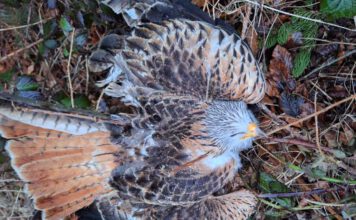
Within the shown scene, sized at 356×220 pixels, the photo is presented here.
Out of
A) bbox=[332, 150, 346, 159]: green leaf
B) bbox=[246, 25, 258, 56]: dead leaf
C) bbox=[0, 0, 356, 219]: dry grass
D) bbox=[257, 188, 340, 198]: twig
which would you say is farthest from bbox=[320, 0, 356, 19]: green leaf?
bbox=[257, 188, 340, 198]: twig

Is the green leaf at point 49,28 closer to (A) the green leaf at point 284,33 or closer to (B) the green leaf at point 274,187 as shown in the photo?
(A) the green leaf at point 284,33

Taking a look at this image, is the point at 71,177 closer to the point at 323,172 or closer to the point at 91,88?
the point at 91,88

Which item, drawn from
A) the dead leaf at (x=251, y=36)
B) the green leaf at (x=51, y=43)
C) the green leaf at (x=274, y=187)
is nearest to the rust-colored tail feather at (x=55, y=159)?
the green leaf at (x=51, y=43)

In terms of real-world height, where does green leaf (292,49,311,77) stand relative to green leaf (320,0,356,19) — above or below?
below

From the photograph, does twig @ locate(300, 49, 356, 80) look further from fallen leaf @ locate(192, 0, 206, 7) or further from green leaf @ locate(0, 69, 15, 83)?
green leaf @ locate(0, 69, 15, 83)

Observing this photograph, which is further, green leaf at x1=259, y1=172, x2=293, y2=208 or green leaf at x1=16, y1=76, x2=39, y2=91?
green leaf at x1=16, y1=76, x2=39, y2=91

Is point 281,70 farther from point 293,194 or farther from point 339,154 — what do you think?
point 293,194

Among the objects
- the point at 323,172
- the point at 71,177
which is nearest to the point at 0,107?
the point at 71,177
